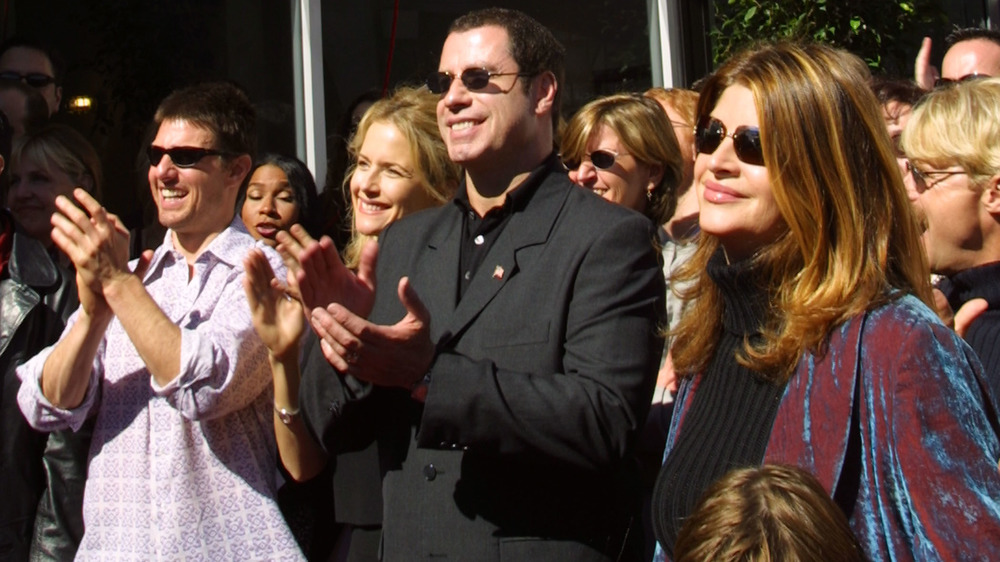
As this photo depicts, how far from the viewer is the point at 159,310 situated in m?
3.14

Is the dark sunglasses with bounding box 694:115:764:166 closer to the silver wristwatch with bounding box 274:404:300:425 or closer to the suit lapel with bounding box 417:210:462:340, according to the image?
the suit lapel with bounding box 417:210:462:340

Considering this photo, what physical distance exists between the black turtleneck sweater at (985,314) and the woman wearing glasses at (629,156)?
1.15 meters

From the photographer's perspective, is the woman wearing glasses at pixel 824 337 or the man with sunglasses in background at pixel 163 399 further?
the man with sunglasses in background at pixel 163 399

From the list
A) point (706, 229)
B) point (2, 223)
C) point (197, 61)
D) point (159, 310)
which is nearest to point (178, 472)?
point (159, 310)

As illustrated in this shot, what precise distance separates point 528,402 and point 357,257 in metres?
1.58

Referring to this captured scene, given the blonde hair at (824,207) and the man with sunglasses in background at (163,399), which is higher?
the blonde hair at (824,207)

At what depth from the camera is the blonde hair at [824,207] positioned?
7.01 ft

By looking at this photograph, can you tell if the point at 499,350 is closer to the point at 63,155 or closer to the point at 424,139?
the point at 424,139

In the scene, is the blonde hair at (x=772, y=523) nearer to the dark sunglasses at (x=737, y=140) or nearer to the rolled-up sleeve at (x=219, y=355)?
the dark sunglasses at (x=737, y=140)

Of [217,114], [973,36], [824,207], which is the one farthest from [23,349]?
[973,36]

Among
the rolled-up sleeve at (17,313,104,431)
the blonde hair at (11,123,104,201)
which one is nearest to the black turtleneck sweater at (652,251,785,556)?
the rolled-up sleeve at (17,313,104,431)

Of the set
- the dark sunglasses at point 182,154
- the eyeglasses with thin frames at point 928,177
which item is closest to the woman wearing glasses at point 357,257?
the dark sunglasses at point 182,154

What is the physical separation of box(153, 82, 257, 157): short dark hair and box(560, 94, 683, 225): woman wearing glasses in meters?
1.05

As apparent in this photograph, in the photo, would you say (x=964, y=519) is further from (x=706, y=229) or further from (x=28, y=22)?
(x=28, y=22)
